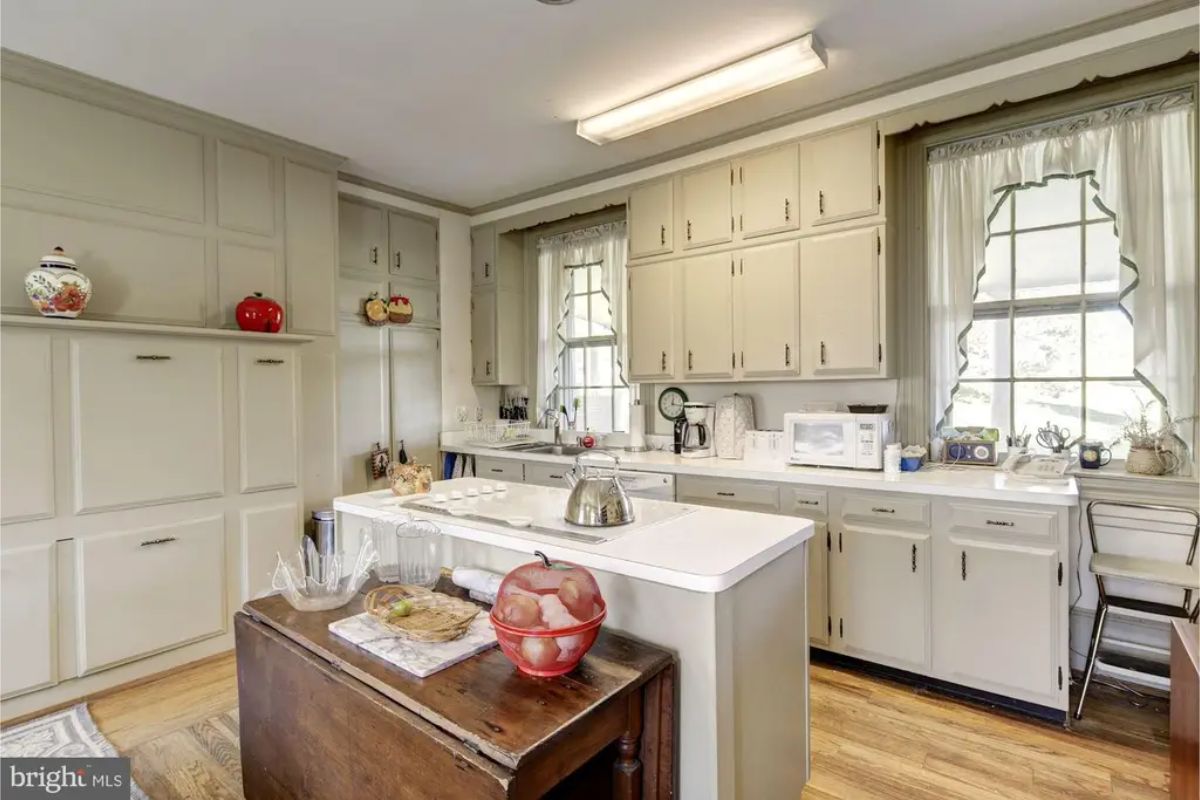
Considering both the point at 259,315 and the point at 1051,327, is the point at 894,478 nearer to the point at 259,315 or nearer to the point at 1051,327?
the point at 1051,327

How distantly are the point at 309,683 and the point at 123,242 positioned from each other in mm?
2637

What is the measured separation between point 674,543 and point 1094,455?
7.49ft

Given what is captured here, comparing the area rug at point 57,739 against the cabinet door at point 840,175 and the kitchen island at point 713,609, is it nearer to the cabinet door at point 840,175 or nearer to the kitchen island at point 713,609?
the kitchen island at point 713,609

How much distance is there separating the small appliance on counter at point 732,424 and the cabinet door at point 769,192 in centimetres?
98

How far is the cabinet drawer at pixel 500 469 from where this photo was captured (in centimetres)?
403

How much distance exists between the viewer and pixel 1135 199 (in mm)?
2586

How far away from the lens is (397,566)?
1.80m

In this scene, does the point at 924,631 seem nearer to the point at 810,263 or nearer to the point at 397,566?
the point at 810,263

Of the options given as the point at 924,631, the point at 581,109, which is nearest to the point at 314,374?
the point at 581,109

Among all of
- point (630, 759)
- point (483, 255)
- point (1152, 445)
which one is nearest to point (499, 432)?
point (483, 255)

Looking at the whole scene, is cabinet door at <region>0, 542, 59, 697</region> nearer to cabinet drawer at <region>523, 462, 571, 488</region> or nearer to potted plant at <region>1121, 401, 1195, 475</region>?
cabinet drawer at <region>523, 462, 571, 488</region>

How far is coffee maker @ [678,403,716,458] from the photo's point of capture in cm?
369

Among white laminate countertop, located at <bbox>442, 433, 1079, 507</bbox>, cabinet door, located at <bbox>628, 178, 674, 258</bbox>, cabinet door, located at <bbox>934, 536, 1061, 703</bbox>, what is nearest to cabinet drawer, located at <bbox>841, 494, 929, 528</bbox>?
white laminate countertop, located at <bbox>442, 433, 1079, 507</bbox>

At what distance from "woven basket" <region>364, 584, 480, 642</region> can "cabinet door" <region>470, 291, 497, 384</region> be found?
3.15 metres
